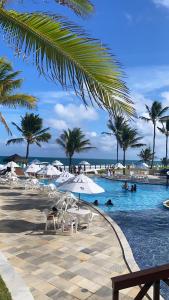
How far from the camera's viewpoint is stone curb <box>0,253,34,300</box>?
5.15 metres

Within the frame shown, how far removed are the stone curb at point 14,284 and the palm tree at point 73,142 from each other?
124 feet

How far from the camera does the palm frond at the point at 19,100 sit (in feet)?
48.5

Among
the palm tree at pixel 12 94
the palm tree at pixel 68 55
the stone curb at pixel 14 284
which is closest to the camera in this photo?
the palm tree at pixel 68 55

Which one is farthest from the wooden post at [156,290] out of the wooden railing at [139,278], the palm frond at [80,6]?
the palm frond at [80,6]

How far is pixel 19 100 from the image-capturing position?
49.4 ft

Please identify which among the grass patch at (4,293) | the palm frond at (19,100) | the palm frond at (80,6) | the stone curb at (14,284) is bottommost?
the stone curb at (14,284)

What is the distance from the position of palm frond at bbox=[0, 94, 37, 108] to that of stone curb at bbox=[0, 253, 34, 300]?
966cm

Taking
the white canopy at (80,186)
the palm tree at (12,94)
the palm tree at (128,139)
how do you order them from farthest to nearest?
the palm tree at (128,139) → the palm tree at (12,94) → the white canopy at (80,186)

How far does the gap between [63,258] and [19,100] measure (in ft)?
30.7

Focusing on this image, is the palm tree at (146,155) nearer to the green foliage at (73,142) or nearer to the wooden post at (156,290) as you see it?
the green foliage at (73,142)

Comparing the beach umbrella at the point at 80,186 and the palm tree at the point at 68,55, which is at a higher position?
the palm tree at the point at 68,55

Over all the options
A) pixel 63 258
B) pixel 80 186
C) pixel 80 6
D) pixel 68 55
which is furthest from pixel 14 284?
pixel 80 186

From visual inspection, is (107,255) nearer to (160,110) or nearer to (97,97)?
(97,97)

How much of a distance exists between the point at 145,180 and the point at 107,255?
26591 mm
